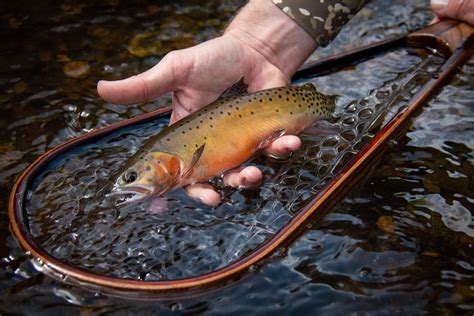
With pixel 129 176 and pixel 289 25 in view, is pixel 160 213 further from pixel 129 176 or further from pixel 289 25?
pixel 289 25

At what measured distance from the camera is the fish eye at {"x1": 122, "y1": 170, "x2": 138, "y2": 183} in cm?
204

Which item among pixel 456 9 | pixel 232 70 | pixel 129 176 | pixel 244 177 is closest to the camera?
pixel 129 176

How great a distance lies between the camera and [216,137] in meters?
2.25

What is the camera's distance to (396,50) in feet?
11.0

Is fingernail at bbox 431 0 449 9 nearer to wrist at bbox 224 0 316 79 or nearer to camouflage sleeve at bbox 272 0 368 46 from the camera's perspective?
camouflage sleeve at bbox 272 0 368 46

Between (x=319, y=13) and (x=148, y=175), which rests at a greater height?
(x=319, y=13)

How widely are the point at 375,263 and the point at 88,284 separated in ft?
3.15

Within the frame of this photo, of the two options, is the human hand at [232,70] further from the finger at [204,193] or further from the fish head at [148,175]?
the fish head at [148,175]

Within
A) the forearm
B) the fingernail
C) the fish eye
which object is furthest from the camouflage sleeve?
the fish eye

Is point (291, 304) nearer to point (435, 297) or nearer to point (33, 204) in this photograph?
point (435, 297)

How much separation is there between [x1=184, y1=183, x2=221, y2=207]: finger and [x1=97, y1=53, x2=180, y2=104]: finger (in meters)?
0.41

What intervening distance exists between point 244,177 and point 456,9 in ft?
5.86

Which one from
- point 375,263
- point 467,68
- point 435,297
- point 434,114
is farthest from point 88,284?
point 467,68

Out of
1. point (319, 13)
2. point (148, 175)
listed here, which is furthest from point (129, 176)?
point (319, 13)
